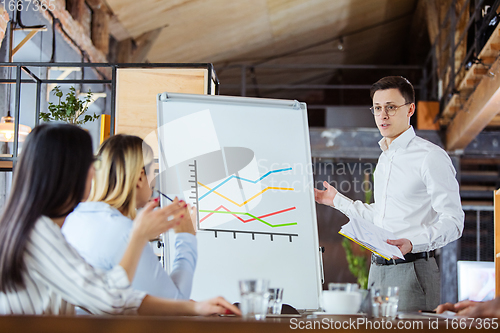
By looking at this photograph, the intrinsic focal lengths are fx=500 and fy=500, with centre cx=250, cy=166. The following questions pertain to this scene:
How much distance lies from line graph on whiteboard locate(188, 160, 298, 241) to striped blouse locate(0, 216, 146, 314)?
3.00ft

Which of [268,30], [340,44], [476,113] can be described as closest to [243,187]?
[476,113]

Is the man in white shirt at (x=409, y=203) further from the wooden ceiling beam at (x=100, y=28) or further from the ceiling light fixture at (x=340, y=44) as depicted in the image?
the ceiling light fixture at (x=340, y=44)

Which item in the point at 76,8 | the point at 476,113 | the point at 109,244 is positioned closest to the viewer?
the point at 109,244

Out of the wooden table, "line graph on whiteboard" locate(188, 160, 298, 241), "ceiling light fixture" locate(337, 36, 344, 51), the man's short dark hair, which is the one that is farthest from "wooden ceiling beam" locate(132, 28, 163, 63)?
the wooden table

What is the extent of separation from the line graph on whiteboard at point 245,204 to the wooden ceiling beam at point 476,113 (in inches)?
115

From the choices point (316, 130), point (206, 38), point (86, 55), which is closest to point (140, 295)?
point (86, 55)

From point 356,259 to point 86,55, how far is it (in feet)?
14.4

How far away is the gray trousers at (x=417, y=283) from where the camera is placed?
1996mm

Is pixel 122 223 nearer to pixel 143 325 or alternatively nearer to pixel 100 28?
pixel 143 325

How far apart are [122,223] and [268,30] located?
6.31 metres

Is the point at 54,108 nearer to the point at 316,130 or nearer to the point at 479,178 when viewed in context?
the point at 316,130

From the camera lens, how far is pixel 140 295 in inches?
47.2

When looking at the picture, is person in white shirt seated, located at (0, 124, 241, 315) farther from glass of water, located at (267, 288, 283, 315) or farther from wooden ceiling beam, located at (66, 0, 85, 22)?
wooden ceiling beam, located at (66, 0, 85, 22)

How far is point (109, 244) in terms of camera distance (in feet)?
4.42
